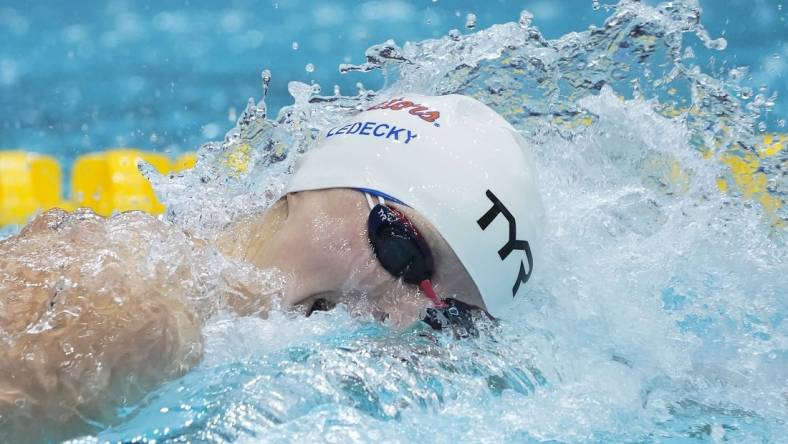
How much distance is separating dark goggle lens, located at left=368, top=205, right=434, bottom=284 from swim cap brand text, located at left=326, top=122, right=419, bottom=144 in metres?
0.18

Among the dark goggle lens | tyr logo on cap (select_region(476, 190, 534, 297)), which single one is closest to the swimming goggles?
the dark goggle lens

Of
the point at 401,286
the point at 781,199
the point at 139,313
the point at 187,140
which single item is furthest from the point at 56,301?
the point at 187,140

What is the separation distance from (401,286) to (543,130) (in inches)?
37.9

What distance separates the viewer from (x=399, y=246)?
1.48 m

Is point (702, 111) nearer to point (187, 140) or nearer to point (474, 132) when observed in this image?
point (474, 132)

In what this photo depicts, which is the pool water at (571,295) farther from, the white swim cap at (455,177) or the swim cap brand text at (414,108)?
the swim cap brand text at (414,108)

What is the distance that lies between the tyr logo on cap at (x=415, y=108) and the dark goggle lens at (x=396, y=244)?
0.25 meters

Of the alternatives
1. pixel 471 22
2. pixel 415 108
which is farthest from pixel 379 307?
pixel 471 22

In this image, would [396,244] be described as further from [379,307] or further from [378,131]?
[378,131]

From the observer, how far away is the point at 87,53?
400 centimetres

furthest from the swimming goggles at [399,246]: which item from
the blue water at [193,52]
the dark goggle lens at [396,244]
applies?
the blue water at [193,52]

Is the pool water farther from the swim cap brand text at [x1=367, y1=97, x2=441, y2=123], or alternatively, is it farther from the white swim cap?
the swim cap brand text at [x1=367, y1=97, x2=441, y2=123]

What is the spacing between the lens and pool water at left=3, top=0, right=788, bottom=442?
1260 millimetres

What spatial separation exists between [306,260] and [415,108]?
42 cm
